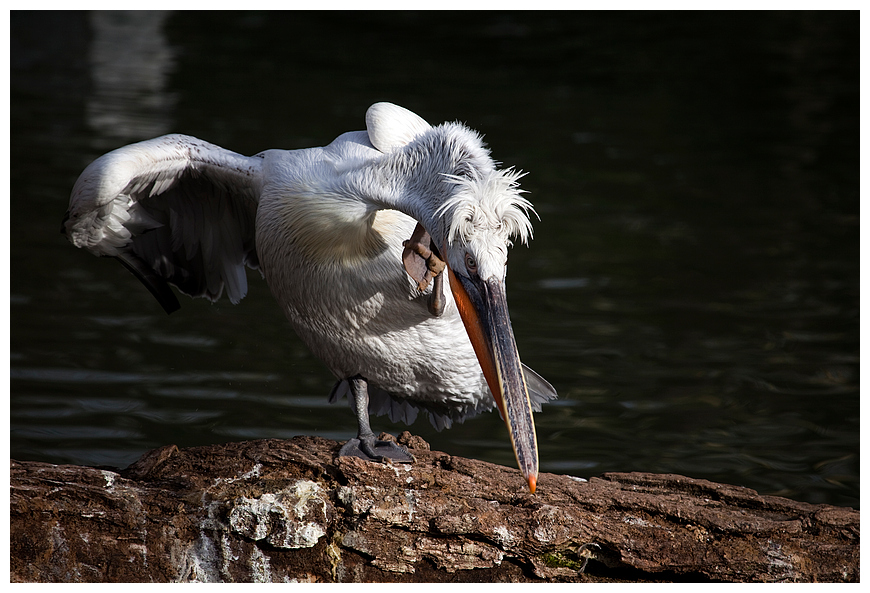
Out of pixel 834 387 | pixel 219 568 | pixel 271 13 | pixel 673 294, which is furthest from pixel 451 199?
pixel 271 13

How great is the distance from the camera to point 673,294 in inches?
245

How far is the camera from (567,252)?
6977 millimetres

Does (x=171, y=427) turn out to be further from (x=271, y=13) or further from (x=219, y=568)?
(x=271, y=13)

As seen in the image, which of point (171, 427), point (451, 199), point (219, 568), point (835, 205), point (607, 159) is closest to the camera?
point (451, 199)

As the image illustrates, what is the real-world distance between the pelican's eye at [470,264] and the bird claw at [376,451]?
33.6 inches

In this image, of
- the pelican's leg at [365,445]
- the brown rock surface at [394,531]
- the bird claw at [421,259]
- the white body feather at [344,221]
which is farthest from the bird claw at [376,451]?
the bird claw at [421,259]

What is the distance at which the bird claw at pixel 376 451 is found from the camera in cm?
326

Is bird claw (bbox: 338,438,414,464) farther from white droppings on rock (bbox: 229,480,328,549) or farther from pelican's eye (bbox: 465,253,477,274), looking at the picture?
pelican's eye (bbox: 465,253,477,274)

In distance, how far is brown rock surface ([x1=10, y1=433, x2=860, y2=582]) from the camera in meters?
2.87

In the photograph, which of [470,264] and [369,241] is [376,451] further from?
[470,264]

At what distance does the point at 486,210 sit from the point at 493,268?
17 cm

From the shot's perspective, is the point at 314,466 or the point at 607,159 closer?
the point at 314,466

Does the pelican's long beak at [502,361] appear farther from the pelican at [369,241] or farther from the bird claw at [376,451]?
the bird claw at [376,451]

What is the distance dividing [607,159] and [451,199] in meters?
7.05
